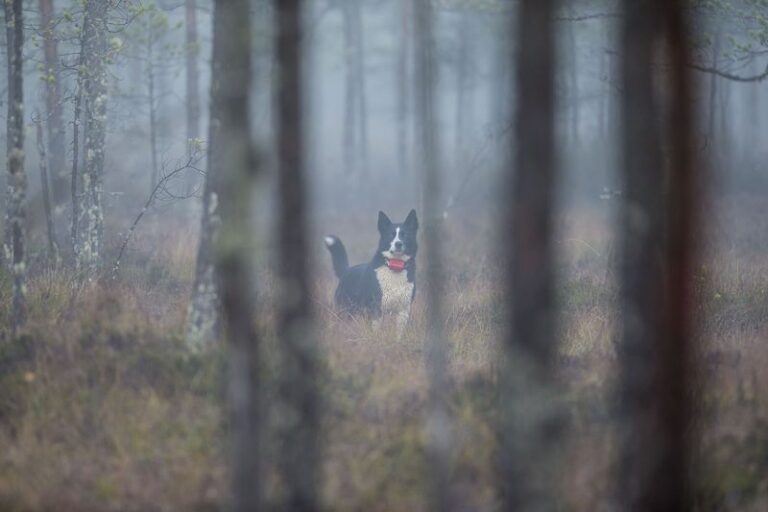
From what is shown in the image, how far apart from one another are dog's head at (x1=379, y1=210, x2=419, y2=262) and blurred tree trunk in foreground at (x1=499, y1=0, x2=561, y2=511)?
5.58 m

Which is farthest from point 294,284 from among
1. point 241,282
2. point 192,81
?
point 192,81

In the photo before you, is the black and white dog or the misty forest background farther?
the black and white dog

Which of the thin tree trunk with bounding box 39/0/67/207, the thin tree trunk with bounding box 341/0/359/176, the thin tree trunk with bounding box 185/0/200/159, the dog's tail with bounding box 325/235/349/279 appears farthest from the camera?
the thin tree trunk with bounding box 341/0/359/176

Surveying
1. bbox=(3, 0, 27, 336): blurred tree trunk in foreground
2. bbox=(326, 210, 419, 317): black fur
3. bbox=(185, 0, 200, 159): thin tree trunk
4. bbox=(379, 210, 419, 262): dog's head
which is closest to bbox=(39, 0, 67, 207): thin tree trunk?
bbox=(185, 0, 200, 159): thin tree trunk

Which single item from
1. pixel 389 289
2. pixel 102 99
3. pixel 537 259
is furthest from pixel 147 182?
pixel 537 259

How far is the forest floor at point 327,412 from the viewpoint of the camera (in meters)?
5.84

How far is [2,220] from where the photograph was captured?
14.0m

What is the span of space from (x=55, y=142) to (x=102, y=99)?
491cm

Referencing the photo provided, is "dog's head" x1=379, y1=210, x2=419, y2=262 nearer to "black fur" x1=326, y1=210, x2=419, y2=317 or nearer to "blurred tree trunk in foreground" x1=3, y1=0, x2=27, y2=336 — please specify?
"black fur" x1=326, y1=210, x2=419, y2=317

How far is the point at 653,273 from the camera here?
5711 millimetres

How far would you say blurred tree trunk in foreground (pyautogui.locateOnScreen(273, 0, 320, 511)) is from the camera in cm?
538

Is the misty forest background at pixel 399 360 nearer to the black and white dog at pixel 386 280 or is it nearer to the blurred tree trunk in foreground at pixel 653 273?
the blurred tree trunk in foreground at pixel 653 273

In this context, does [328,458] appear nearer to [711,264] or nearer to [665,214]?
[665,214]

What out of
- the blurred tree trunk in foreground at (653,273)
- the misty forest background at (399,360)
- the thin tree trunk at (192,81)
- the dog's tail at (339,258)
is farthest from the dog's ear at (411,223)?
the thin tree trunk at (192,81)
